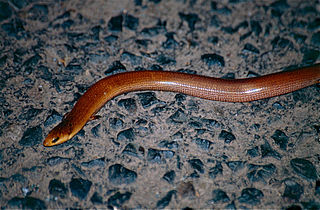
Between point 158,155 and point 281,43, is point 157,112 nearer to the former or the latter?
point 158,155

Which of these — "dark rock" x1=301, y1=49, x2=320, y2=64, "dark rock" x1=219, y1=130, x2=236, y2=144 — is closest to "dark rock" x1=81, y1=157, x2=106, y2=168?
"dark rock" x1=219, y1=130, x2=236, y2=144

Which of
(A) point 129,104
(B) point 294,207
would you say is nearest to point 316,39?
(B) point 294,207

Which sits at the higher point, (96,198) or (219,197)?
(219,197)

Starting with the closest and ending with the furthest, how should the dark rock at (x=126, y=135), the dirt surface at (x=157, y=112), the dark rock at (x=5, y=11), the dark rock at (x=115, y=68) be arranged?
the dirt surface at (x=157, y=112), the dark rock at (x=126, y=135), the dark rock at (x=115, y=68), the dark rock at (x=5, y=11)

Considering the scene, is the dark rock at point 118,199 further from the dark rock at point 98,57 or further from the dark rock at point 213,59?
the dark rock at point 213,59

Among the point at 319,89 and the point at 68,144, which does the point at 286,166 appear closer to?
the point at 319,89

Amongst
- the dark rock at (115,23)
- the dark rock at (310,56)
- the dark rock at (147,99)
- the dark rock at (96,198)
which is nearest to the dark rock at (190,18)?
the dark rock at (115,23)
